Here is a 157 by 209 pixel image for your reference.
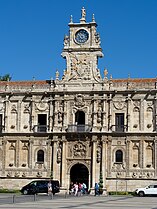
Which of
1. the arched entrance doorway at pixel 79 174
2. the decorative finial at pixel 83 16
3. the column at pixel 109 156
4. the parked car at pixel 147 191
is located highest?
the decorative finial at pixel 83 16

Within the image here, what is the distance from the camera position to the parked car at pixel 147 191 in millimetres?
58656

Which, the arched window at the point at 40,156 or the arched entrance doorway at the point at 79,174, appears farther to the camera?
the arched window at the point at 40,156

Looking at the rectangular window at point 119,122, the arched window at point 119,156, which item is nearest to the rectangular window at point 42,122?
the rectangular window at point 119,122

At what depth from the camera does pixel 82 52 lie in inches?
2685

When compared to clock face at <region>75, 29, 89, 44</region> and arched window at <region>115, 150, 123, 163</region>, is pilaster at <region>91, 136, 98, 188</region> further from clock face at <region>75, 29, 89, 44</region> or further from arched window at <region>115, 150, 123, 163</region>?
clock face at <region>75, 29, 89, 44</region>

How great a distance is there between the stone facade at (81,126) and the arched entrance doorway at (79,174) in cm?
13

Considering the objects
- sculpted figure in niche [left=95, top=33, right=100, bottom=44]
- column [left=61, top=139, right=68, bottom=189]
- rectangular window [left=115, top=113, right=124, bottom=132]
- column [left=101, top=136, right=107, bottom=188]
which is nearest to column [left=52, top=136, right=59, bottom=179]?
column [left=61, top=139, right=68, bottom=189]

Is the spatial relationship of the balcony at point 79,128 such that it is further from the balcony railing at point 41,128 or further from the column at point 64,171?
the balcony railing at point 41,128

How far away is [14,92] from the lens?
6881 centimetres

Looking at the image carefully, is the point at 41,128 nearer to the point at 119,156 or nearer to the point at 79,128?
the point at 79,128

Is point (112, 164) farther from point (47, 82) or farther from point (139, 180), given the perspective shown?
point (47, 82)

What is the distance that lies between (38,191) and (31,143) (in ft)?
33.6

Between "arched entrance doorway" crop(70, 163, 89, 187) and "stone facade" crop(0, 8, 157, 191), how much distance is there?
Answer: 13 cm

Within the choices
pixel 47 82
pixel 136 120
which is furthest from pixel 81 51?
pixel 136 120
